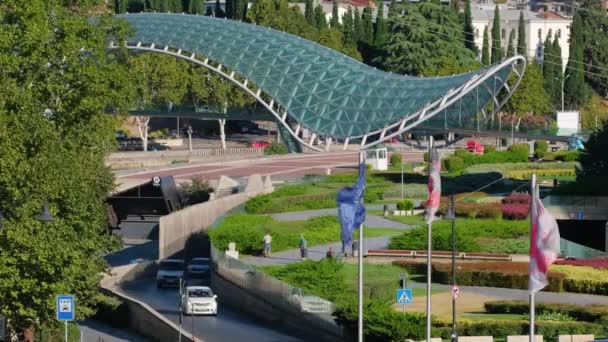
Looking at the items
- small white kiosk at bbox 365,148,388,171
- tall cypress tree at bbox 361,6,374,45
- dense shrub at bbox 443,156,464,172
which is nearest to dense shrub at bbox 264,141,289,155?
small white kiosk at bbox 365,148,388,171

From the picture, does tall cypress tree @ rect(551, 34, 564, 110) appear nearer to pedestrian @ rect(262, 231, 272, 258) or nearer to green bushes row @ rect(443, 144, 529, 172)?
green bushes row @ rect(443, 144, 529, 172)

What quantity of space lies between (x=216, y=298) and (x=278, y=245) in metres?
12.1

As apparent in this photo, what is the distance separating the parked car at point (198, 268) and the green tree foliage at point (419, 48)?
9490cm

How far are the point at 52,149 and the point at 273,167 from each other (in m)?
59.7

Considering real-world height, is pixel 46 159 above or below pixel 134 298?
above

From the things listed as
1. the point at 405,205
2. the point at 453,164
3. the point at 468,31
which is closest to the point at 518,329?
the point at 405,205

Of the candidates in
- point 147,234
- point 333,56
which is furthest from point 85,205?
point 333,56

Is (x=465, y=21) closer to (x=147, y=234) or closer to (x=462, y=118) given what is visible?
(x=462, y=118)

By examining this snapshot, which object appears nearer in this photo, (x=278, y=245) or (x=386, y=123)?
(x=278, y=245)

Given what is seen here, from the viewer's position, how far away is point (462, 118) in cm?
13300

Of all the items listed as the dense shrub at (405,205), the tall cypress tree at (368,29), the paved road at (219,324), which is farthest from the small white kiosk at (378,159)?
the tall cypress tree at (368,29)

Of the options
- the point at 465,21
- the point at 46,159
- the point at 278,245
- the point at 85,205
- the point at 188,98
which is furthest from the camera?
the point at 465,21

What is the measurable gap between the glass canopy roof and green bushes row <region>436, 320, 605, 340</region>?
7158 cm

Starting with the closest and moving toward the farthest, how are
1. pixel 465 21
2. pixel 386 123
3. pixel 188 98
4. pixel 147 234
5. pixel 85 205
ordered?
pixel 85 205 → pixel 147 234 → pixel 386 123 → pixel 188 98 → pixel 465 21
